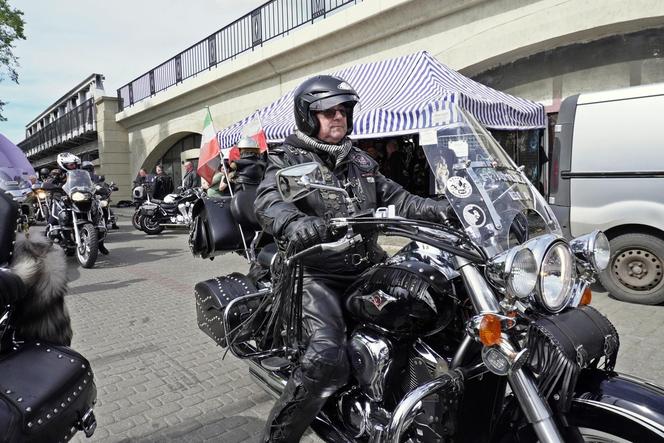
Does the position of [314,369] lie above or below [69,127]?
below

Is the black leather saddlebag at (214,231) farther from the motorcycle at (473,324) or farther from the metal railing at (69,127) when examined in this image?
the metal railing at (69,127)

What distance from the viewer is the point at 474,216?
78.1 inches

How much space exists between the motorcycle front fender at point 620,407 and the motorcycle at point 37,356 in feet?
6.38

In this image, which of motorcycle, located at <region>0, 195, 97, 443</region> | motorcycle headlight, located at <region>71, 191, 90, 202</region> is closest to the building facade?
motorcycle headlight, located at <region>71, 191, 90, 202</region>

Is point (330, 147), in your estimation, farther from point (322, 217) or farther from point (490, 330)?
point (490, 330)

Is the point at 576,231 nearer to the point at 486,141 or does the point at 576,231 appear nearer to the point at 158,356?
the point at 486,141

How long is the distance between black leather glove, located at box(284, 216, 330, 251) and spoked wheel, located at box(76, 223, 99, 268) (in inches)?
289

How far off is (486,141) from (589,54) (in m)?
8.55

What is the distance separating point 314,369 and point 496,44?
917cm

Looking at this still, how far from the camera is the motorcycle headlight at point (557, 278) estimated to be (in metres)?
1.67

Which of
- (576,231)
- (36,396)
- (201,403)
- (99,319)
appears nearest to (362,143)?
(576,231)

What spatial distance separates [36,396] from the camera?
73.6 inches

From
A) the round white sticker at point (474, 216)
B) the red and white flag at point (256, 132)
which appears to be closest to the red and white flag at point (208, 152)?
the red and white flag at point (256, 132)

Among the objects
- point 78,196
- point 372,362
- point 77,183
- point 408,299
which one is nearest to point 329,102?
point 408,299
